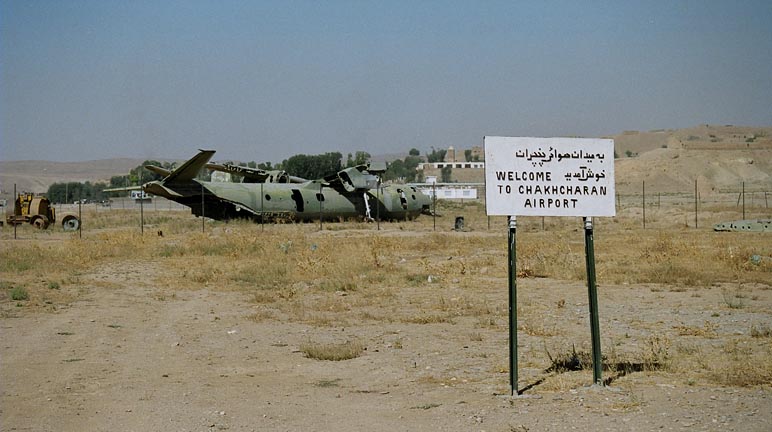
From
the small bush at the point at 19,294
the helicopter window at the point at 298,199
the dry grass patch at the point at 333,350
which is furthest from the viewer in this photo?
the helicopter window at the point at 298,199

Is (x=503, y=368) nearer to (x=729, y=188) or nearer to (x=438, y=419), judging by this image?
(x=438, y=419)

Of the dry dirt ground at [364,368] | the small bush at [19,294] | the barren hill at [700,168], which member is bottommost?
the dry dirt ground at [364,368]

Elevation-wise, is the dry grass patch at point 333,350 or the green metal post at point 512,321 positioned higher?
the green metal post at point 512,321

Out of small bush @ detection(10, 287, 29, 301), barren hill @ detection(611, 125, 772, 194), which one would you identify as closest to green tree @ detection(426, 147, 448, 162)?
barren hill @ detection(611, 125, 772, 194)

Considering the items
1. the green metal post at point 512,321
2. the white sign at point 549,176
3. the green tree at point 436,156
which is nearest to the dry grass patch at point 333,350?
the green metal post at point 512,321

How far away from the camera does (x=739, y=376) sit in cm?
852

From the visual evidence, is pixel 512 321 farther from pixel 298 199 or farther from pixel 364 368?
pixel 298 199

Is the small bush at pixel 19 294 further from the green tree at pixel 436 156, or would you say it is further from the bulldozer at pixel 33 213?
the green tree at pixel 436 156

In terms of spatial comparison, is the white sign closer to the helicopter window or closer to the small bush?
the small bush

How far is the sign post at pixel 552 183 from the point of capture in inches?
332

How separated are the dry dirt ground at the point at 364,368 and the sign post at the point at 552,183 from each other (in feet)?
3.16

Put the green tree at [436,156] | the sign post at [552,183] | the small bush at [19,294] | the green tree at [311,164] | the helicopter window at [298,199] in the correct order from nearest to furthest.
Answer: the sign post at [552,183]
the small bush at [19,294]
the helicopter window at [298,199]
the green tree at [311,164]
the green tree at [436,156]

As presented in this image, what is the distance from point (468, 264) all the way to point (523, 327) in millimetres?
8884

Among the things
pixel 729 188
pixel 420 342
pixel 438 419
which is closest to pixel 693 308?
pixel 420 342
